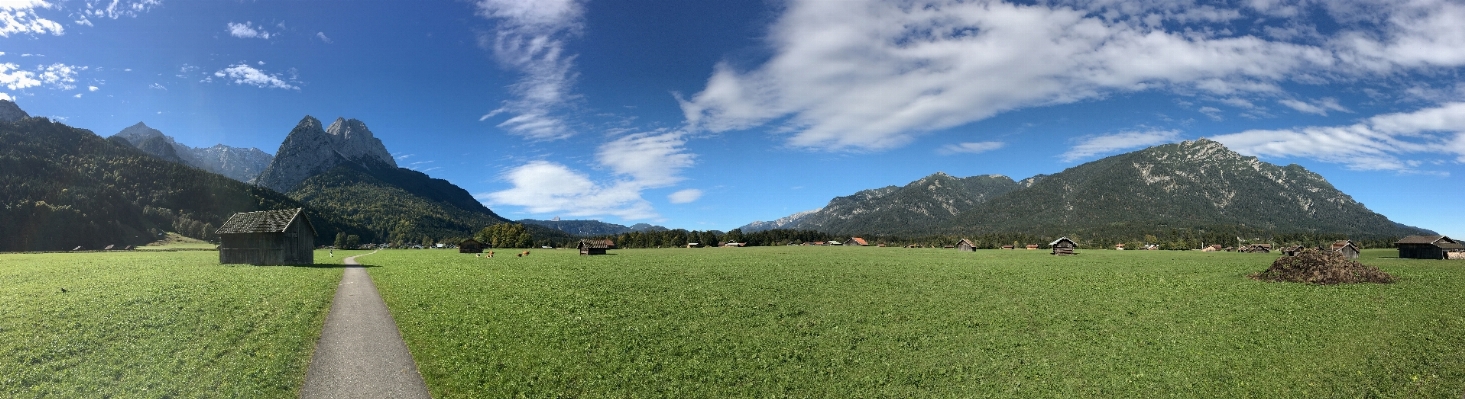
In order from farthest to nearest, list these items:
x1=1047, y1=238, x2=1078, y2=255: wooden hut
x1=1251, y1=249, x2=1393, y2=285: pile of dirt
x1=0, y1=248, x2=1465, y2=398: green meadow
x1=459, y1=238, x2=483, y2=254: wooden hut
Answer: x1=459, y1=238, x2=483, y2=254: wooden hut
x1=1047, y1=238, x2=1078, y2=255: wooden hut
x1=1251, y1=249, x2=1393, y2=285: pile of dirt
x1=0, y1=248, x2=1465, y2=398: green meadow

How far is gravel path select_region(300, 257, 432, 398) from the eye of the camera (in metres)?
13.5

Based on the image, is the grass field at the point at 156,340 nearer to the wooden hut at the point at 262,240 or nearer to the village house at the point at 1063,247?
the wooden hut at the point at 262,240

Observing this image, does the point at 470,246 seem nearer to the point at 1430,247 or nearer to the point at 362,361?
the point at 362,361

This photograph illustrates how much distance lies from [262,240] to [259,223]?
2120 millimetres

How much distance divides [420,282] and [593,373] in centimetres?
2919

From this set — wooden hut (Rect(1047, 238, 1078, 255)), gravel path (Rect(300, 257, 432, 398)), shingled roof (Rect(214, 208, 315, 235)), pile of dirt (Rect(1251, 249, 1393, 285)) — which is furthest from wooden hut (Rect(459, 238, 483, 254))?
pile of dirt (Rect(1251, 249, 1393, 285))

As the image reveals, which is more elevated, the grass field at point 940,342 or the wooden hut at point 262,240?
the wooden hut at point 262,240

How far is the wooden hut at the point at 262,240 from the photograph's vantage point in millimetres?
59281

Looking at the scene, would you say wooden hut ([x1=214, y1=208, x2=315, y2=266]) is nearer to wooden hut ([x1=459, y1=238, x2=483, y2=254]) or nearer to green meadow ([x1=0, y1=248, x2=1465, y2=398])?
green meadow ([x1=0, y1=248, x2=1465, y2=398])

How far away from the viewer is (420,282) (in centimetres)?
3847

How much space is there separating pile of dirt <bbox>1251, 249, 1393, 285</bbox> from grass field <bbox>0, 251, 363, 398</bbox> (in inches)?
2023

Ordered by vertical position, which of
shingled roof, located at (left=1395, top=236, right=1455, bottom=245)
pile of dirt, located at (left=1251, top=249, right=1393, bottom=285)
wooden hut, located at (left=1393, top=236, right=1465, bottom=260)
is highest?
shingled roof, located at (left=1395, top=236, right=1455, bottom=245)

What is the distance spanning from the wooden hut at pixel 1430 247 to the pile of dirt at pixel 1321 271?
53810 millimetres

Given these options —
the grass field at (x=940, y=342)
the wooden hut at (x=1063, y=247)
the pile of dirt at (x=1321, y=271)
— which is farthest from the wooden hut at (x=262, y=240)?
the wooden hut at (x=1063, y=247)
